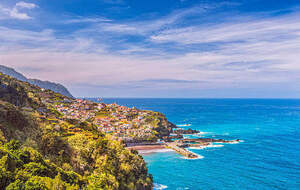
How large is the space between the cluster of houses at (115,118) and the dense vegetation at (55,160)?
186 ft

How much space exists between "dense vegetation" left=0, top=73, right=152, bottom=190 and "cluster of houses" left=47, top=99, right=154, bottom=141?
56.5m

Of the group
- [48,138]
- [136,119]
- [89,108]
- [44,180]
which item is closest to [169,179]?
[48,138]

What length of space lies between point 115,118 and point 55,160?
11238 centimetres

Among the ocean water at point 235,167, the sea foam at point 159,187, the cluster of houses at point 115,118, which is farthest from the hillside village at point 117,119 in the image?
the sea foam at point 159,187

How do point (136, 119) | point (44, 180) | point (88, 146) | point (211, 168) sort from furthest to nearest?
point (136, 119)
point (211, 168)
point (88, 146)
point (44, 180)

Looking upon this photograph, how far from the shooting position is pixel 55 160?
31.6 meters

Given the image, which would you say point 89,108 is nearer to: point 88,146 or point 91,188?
point 88,146

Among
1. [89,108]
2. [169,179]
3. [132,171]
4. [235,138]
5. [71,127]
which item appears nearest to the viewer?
[132,171]

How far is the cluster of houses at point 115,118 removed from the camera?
11256 centimetres

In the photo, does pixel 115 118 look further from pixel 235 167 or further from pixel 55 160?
pixel 55 160

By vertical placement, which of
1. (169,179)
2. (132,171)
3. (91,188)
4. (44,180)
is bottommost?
(169,179)

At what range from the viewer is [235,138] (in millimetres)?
113312

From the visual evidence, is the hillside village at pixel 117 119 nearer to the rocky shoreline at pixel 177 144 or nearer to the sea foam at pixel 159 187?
the rocky shoreline at pixel 177 144

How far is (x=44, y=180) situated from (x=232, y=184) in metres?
51.2
